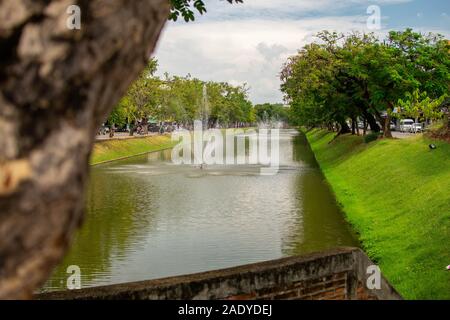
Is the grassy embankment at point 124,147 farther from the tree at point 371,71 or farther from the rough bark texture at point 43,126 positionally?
the rough bark texture at point 43,126

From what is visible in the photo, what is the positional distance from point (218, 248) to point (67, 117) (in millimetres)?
16551

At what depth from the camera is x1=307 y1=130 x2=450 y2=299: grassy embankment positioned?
13360 millimetres

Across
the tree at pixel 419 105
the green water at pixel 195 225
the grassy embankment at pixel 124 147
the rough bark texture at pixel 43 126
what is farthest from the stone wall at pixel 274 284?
the grassy embankment at pixel 124 147

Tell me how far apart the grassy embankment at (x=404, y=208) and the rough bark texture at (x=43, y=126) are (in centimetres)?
1034

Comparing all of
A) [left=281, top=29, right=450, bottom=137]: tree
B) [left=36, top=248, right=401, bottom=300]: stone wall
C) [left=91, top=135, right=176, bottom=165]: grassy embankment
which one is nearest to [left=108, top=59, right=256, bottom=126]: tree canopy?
[left=91, top=135, right=176, bottom=165]: grassy embankment

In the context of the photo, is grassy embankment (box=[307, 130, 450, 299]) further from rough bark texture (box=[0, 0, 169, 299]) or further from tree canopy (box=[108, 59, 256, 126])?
tree canopy (box=[108, 59, 256, 126])

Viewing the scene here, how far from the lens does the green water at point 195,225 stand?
55.6 feet

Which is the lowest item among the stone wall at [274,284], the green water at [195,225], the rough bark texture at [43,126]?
the green water at [195,225]

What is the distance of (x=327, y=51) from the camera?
139ft

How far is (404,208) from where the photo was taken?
20609 millimetres
